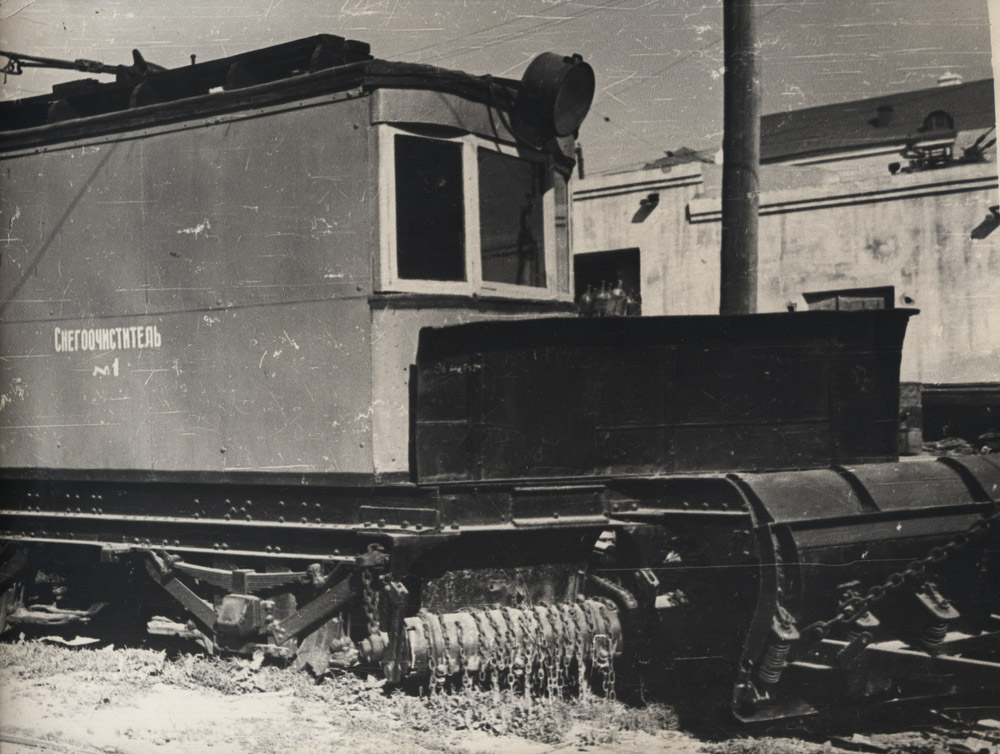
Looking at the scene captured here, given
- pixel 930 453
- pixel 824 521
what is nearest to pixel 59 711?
pixel 824 521

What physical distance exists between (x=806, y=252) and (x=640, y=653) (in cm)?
804

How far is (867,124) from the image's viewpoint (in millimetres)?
22422

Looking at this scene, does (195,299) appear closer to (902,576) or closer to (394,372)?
(394,372)

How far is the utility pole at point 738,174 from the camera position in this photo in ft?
22.3

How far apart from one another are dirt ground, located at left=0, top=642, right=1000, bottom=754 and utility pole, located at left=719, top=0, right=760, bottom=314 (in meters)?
3.03

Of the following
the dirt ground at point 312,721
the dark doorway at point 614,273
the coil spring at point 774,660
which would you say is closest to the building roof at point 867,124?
the dark doorway at point 614,273

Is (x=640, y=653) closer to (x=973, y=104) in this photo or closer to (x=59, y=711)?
(x=59, y=711)

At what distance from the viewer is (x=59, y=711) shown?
523cm

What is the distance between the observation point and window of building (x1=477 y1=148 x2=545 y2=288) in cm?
542

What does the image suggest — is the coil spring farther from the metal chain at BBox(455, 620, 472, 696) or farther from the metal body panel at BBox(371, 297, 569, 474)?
the metal body panel at BBox(371, 297, 569, 474)

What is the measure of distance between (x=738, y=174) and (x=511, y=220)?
2041mm

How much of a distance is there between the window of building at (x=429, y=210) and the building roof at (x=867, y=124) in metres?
9.97

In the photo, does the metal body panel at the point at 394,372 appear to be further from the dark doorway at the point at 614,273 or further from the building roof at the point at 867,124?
the building roof at the point at 867,124

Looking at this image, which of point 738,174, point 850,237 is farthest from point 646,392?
point 850,237
